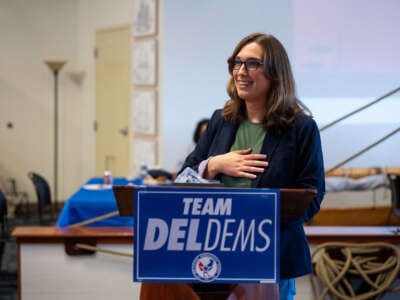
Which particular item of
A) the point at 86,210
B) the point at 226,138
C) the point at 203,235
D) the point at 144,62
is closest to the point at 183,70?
the point at 144,62

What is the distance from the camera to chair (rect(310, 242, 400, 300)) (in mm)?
3109

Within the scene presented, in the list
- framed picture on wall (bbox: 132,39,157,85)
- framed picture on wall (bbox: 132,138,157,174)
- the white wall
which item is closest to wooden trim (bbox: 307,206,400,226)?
the white wall

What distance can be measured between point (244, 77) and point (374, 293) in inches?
58.2

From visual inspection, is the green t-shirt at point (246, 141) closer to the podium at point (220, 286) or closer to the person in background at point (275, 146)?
the person in background at point (275, 146)

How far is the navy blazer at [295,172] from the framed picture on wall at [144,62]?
16.8 ft

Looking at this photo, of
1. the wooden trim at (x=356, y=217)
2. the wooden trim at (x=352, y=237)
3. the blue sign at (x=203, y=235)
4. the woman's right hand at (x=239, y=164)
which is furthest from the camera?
the wooden trim at (x=356, y=217)

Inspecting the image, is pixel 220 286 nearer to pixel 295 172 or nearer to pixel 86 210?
pixel 295 172

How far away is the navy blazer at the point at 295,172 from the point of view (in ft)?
6.63

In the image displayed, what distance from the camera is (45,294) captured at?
3.12 meters

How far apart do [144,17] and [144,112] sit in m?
0.97

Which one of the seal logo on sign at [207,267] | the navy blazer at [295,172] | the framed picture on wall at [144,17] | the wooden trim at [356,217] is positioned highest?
the framed picture on wall at [144,17]

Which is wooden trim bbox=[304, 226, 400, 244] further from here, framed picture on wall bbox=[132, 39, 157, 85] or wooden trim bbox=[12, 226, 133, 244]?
framed picture on wall bbox=[132, 39, 157, 85]

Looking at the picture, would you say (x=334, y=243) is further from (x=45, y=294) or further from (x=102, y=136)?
(x=102, y=136)

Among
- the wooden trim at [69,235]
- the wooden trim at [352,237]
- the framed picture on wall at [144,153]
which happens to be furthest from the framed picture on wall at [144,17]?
the wooden trim at [352,237]
